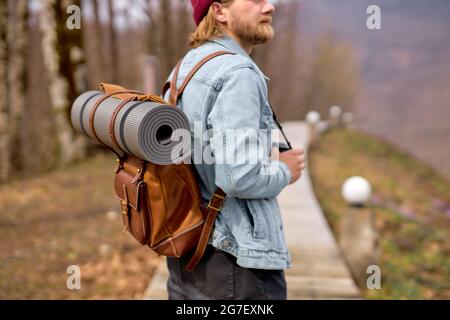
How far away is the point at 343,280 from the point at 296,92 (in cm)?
3844

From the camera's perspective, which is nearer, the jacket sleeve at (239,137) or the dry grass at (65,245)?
the jacket sleeve at (239,137)

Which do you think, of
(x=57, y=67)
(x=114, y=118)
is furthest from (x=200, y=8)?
(x=57, y=67)

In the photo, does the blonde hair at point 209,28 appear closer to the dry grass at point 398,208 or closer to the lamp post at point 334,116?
the dry grass at point 398,208

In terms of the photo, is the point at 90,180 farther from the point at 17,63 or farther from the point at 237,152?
the point at 237,152

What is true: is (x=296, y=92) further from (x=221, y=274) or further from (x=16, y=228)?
(x=221, y=274)

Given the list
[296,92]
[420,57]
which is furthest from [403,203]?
[420,57]

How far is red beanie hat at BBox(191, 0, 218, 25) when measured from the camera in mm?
2043

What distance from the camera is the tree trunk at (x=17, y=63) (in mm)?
10227

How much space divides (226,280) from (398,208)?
950 centimetres

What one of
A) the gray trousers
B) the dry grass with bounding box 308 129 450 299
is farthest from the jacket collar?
the dry grass with bounding box 308 129 450 299

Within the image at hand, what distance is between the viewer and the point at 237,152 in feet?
5.80

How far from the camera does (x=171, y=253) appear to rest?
77.0 inches

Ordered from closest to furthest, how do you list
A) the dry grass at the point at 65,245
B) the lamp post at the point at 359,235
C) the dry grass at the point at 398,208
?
the dry grass at the point at 65,245, the lamp post at the point at 359,235, the dry grass at the point at 398,208

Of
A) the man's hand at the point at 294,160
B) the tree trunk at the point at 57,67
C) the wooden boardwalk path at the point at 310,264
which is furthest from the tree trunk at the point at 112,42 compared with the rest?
the man's hand at the point at 294,160
